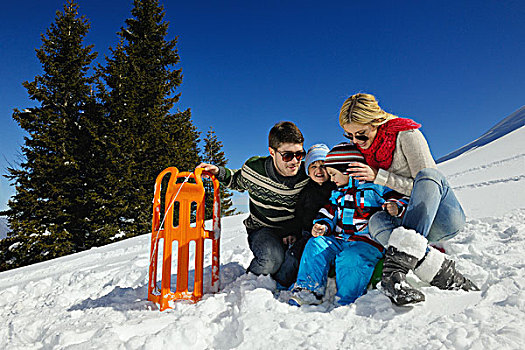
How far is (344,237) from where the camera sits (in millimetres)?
2145

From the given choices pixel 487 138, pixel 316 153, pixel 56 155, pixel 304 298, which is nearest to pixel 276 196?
pixel 316 153

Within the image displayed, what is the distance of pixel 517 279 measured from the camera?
1564mm

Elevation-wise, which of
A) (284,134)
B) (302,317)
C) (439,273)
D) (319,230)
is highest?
(284,134)

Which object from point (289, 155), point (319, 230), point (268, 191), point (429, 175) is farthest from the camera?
point (268, 191)

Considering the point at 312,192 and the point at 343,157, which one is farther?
the point at 312,192

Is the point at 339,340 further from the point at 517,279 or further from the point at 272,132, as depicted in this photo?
the point at 272,132

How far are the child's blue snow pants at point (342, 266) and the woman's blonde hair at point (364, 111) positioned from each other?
79 cm

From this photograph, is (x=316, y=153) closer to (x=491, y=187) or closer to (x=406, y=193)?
(x=406, y=193)

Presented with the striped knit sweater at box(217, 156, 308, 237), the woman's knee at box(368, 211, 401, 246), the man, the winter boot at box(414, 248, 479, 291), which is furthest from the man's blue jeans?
the winter boot at box(414, 248, 479, 291)

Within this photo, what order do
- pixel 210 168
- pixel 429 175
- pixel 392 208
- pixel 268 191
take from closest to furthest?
pixel 429 175
pixel 392 208
pixel 268 191
pixel 210 168

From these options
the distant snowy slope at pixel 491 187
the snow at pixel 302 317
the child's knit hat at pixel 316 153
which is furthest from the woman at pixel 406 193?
the distant snowy slope at pixel 491 187

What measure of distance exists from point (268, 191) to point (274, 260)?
1.75ft

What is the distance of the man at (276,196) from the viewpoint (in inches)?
95.0

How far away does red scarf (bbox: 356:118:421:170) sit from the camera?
197cm
